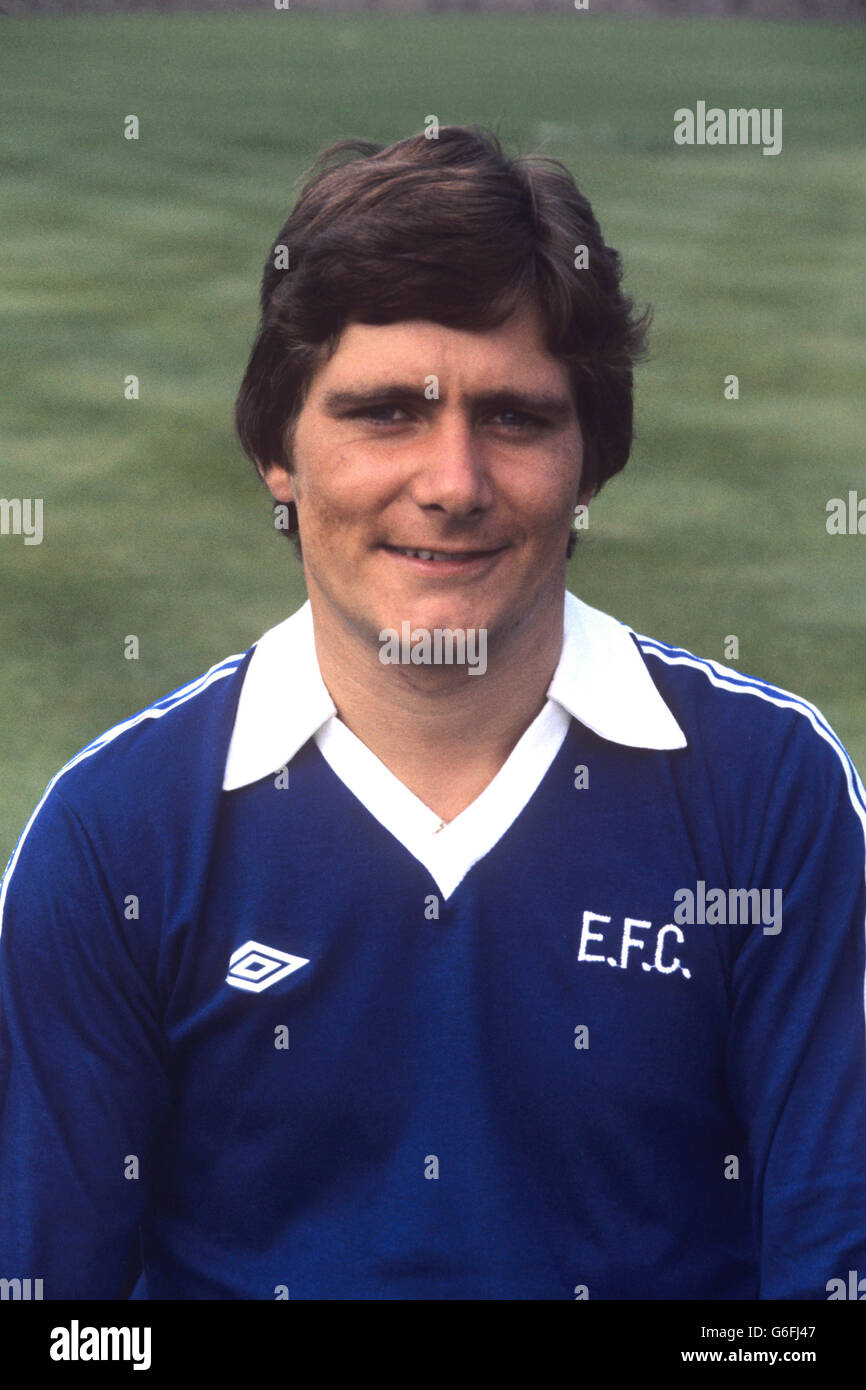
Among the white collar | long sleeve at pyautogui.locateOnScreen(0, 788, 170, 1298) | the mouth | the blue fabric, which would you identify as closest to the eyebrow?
the mouth

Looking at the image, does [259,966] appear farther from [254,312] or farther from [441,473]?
[254,312]

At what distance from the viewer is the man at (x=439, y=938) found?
207 cm

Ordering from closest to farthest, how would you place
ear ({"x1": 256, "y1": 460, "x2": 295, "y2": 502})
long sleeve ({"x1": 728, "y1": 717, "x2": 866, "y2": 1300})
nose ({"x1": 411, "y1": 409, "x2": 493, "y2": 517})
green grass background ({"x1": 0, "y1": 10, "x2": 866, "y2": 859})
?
nose ({"x1": 411, "y1": 409, "x2": 493, "y2": 517})
long sleeve ({"x1": 728, "y1": 717, "x2": 866, "y2": 1300})
ear ({"x1": 256, "y1": 460, "x2": 295, "y2": 502})
green grass background ({"x1": 0, "y1": 10, "x2": 866, "y2": 859})

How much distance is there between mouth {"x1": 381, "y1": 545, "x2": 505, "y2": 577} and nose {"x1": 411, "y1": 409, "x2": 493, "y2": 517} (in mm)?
50

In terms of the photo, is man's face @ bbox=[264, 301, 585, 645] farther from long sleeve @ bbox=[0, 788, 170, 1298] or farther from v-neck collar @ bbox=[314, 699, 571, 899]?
long sleeve @ bbox=[0, 788, 170, 1298]

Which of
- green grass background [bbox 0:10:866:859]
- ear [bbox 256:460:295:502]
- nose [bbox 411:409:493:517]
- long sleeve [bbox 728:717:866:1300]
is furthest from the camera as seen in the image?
green grass background [bbox 0:10:866:859]

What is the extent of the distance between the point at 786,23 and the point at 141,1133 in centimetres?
1349

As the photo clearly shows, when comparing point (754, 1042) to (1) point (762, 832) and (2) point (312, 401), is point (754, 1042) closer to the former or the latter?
(1) point (762, 832)

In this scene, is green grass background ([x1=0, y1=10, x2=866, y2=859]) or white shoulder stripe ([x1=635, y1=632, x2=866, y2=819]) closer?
white shoulder stripe ([x1=635, y1=632, x2=866, y2=819])

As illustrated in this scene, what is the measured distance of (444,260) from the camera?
6.55 ft

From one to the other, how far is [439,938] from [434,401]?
21.6 inches

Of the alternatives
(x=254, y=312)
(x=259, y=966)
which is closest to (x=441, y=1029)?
(x=259, y=966)

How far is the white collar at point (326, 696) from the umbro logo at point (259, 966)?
173 mm

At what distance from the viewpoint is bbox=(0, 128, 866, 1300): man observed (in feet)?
6.78
